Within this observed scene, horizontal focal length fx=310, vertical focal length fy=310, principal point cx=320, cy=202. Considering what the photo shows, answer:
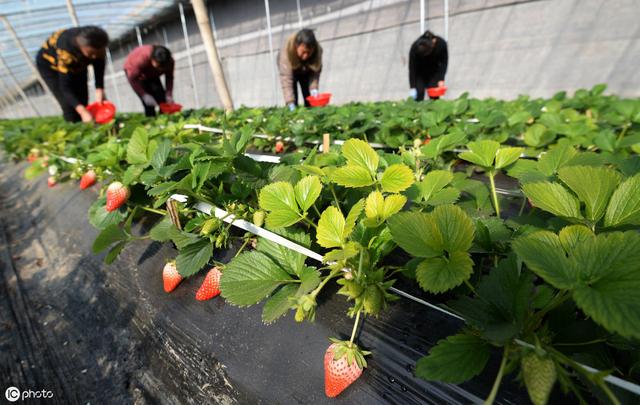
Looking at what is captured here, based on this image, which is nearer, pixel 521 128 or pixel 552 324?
pixel 552 324

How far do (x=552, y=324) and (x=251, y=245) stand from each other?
1.84ft

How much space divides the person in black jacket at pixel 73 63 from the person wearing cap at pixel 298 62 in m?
1.58

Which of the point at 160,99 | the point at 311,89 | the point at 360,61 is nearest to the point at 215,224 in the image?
the point at 311,89

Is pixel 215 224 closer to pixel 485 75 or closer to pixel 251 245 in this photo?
pixel 251 245

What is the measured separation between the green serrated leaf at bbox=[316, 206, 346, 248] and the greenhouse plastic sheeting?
0.14 meters

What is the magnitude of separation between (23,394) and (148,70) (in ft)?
11.0

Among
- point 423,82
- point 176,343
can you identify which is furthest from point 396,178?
point 423,82

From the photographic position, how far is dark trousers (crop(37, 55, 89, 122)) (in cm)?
299

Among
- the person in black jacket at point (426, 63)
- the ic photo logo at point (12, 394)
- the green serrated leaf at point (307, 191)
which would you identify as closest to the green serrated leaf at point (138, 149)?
the green serrated leaf at point (307, 191)

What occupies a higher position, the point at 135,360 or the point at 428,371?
the point at 428,371

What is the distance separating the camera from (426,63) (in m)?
3.32

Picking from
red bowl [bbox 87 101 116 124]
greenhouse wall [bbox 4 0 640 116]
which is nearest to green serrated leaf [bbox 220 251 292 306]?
red bowl [bbox 87 101 116 124]

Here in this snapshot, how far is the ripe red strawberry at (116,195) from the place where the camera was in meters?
0.87

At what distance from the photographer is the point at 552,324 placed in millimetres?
356
